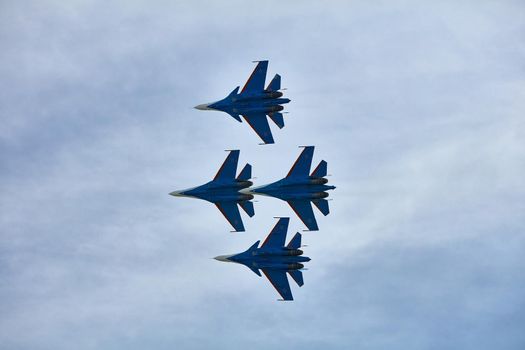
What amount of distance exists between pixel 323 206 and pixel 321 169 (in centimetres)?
723

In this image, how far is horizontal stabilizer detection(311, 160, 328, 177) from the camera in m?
199

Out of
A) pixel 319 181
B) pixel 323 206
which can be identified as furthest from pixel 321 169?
pixel 323 206

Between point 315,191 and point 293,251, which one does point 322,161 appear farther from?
point 293,251

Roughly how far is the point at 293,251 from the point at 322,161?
18.5m

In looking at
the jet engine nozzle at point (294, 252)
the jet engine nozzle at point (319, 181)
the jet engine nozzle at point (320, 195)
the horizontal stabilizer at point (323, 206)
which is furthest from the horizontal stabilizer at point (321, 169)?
the jet engine nozzle at point (294, 252)

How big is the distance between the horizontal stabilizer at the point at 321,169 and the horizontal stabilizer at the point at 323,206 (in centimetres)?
507

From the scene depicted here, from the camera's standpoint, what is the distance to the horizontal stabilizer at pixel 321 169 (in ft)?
654

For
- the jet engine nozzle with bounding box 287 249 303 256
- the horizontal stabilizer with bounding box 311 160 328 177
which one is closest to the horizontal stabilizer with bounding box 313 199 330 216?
the horizontal stabilizer with bounding box 311 160 328 177

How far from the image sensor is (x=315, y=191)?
19938cm

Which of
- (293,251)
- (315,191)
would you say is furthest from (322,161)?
(293,251)

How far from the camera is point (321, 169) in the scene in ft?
654

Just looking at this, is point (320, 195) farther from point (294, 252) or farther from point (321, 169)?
point (294, 252)

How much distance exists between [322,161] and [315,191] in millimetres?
6023

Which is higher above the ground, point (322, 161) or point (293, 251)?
point (322, 161)
